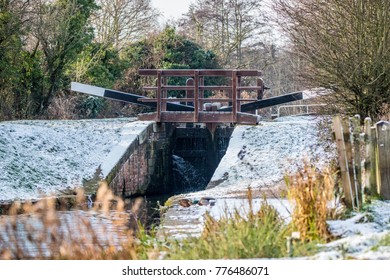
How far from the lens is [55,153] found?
19156mm

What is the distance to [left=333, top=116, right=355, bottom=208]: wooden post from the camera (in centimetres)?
949

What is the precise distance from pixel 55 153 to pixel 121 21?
48.4 ft

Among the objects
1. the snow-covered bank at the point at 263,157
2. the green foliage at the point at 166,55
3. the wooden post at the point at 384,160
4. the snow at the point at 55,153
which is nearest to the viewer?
the wooden post at the point at 384,160

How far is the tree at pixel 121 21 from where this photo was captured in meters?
32.5

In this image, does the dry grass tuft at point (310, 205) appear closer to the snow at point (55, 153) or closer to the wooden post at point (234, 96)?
the snow at point (55, 153)

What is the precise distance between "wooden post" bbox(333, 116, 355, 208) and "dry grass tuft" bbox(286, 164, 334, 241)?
3.59ft

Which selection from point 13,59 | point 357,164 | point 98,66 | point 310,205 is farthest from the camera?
point 98,66

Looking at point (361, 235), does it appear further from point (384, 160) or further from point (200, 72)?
point (200, 72)

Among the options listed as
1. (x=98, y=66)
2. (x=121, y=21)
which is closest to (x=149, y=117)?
(x=98, y=66)

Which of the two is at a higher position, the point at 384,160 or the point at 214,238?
the point at 384,160

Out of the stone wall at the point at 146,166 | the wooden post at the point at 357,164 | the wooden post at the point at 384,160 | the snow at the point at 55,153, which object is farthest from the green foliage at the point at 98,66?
the wooden post at the point at 357,164

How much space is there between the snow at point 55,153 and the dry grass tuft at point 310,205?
8.07 m

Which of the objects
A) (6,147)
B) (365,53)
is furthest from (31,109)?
(365,53)
